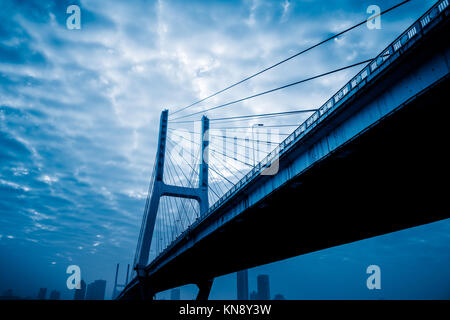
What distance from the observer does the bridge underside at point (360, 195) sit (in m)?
10.9

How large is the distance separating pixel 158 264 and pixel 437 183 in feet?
113

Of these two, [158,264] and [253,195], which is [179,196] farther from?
[253,195]

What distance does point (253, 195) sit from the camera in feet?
61.4

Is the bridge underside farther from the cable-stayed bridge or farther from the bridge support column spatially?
the bridge support column

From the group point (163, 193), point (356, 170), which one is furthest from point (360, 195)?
point (163, 193)

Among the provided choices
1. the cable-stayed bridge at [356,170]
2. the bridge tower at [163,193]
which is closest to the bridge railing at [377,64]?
the cable-stayed bridge at [356,170]

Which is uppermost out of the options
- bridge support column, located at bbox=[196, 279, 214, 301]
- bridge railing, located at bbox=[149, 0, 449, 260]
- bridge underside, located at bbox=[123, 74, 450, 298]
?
bridge railing, located at bbox=[149, 0, 449, 260]

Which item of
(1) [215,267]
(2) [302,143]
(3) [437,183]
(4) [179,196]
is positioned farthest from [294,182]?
(4) [179,196]

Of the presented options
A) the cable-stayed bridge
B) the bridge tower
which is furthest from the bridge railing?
the bridge tower

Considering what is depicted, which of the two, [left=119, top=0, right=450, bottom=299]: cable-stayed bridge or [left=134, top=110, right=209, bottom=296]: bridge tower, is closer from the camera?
[left=119, top=0, right=450, bottom=299]: cable-stayed bridge

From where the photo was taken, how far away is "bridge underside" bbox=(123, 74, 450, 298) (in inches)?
428

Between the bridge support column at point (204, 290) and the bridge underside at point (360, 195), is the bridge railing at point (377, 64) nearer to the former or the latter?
the bridge underside at point (360, 195)

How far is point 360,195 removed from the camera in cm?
1681
